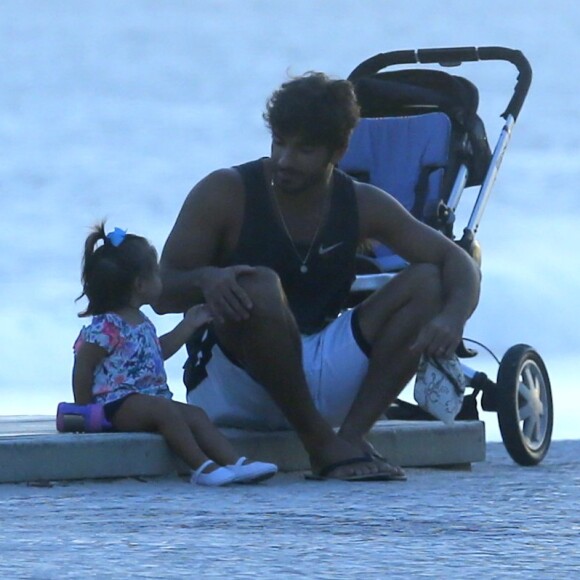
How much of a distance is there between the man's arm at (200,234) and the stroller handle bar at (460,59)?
260 cm

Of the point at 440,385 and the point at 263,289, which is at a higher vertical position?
the point at 263,289

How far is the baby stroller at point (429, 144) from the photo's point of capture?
281 inches

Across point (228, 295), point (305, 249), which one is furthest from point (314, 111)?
point (228, 295)

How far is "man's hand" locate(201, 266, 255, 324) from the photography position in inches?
196

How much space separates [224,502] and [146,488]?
0.53 meters

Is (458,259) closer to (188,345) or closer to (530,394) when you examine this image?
(188,345)

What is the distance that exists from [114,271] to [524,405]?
200 cm

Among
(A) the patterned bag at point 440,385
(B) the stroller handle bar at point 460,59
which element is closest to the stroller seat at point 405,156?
(B) the stroller handle bar at point 460,59

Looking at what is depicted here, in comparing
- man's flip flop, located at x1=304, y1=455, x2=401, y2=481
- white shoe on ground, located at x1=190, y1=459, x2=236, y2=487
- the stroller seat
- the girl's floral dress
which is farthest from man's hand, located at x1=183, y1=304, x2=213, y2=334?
the stroller seat

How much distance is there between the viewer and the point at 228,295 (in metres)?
4.98

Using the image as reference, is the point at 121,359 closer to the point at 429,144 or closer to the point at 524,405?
the point at 524,405

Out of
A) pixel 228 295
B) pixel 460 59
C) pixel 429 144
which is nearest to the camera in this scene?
pixel 228 295

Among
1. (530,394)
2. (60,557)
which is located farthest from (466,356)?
(60,557)

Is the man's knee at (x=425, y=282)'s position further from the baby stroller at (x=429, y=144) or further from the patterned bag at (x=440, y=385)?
the baby stroller at (x=429, y=144)
